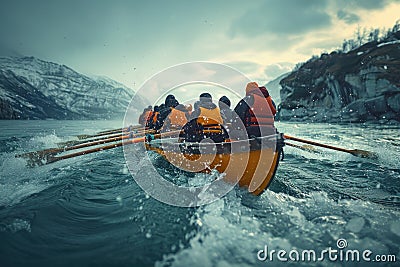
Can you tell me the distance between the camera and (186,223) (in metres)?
3.50

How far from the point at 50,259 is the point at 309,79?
78046 millimetres

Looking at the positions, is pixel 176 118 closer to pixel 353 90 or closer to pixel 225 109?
pixel 225 109

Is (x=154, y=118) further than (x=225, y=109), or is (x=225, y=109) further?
(x=154, y=118)

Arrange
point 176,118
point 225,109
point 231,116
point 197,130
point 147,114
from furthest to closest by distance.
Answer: point 147,114, point 176,118, point 225,109, point 231,116, point 197,130

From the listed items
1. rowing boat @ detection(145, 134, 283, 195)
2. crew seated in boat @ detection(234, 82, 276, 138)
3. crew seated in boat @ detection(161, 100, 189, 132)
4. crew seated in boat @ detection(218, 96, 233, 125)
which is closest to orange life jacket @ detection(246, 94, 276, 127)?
crew seated in boat @ detection(234, 82, 276, 138)

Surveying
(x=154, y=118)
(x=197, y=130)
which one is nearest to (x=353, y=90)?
(x=154, y=118)

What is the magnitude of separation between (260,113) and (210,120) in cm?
146

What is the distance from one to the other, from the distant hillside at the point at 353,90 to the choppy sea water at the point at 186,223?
41902 millimetres

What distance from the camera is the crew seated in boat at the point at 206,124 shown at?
545 centimetres

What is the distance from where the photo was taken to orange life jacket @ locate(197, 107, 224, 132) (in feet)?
18.1

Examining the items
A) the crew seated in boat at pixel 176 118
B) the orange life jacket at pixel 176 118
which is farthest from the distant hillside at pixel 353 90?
the orange life jacket at pixel 176 118

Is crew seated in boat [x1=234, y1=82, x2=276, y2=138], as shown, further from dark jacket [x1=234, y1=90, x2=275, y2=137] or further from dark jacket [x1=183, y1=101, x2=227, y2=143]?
dark jacket [x1=183, y1=101, x2=227, y2=143]

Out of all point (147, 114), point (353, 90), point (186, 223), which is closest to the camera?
point (186, 223)

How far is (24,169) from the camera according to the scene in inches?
251
